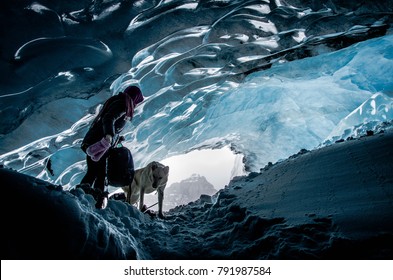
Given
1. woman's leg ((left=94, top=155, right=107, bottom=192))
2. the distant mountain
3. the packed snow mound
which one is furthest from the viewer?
the distant mountain

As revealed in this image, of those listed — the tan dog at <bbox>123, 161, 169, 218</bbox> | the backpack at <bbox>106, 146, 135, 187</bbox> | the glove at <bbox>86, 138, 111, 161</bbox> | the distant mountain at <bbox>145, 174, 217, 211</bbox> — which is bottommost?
the distant mountain at <bbox>145, 174, 217, 211</bbox>

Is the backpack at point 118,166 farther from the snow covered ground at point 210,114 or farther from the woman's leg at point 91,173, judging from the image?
the snow covered ground at point 210,114

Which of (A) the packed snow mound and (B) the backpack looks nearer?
(A) the packed snow mound

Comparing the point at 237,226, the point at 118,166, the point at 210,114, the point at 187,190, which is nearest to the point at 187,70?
the point at 210,114

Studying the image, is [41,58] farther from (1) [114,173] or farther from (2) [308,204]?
(2) [308,204]

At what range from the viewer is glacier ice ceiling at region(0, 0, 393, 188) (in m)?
4.33

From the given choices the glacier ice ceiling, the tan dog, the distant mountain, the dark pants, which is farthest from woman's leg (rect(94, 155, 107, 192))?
the distant mountain

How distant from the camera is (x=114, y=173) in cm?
329

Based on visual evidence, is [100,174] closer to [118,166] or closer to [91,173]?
[91,173]

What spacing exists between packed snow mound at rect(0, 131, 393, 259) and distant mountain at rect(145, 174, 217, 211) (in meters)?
85.9

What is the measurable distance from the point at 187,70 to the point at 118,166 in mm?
4582

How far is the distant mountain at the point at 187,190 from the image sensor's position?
89.8 m

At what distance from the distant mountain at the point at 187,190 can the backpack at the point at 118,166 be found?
8518 cm

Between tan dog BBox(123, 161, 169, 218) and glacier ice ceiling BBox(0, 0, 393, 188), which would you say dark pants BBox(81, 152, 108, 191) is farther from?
glacier ice ceiling BBox(0, 0, 393, 188)
